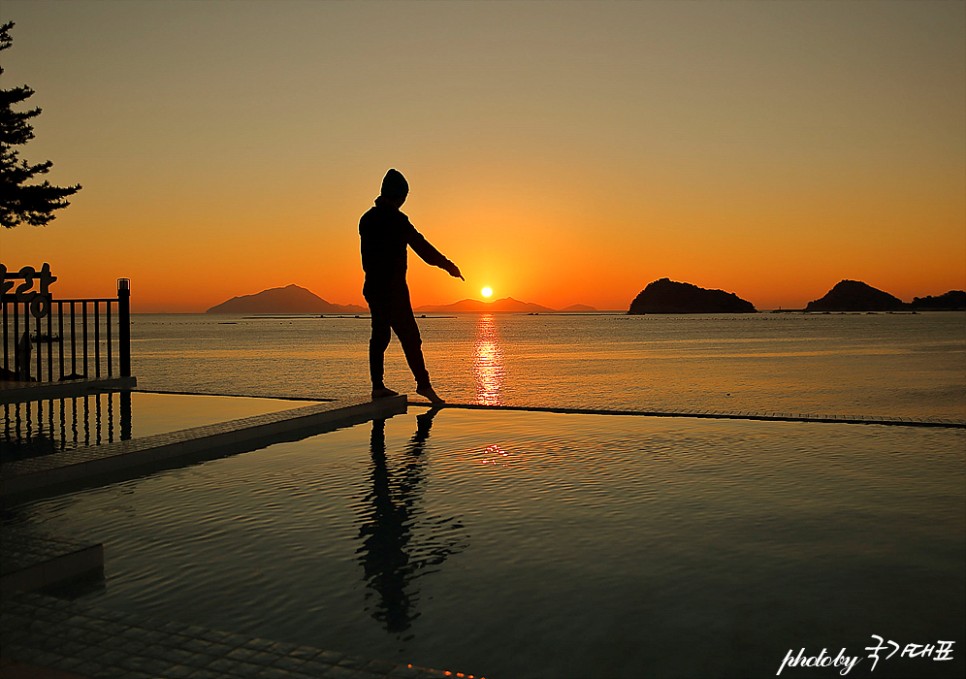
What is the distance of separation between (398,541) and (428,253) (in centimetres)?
654

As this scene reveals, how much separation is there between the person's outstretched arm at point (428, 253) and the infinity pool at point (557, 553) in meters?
3.92

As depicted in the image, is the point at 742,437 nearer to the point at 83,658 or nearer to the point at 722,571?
the point at 722,571

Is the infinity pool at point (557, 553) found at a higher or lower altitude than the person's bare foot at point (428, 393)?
lower

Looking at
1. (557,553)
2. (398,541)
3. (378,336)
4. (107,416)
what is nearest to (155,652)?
(398,541)

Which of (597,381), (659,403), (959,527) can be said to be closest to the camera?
(959,527)

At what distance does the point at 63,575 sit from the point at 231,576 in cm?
76

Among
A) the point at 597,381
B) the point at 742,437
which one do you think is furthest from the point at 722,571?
the point at 597,381

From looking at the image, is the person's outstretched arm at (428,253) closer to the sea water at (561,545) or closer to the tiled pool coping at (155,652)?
the sea water at (561,545)

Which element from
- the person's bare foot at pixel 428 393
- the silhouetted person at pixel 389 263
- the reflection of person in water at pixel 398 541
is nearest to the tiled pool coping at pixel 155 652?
the reflection of person in water at pixel 398 541

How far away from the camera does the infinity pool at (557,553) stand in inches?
123

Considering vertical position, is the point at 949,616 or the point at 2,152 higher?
the point at 2,152

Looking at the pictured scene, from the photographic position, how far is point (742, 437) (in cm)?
814

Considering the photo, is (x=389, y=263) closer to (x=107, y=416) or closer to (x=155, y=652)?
(x=107, y=416)

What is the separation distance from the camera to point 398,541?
4469 mm
